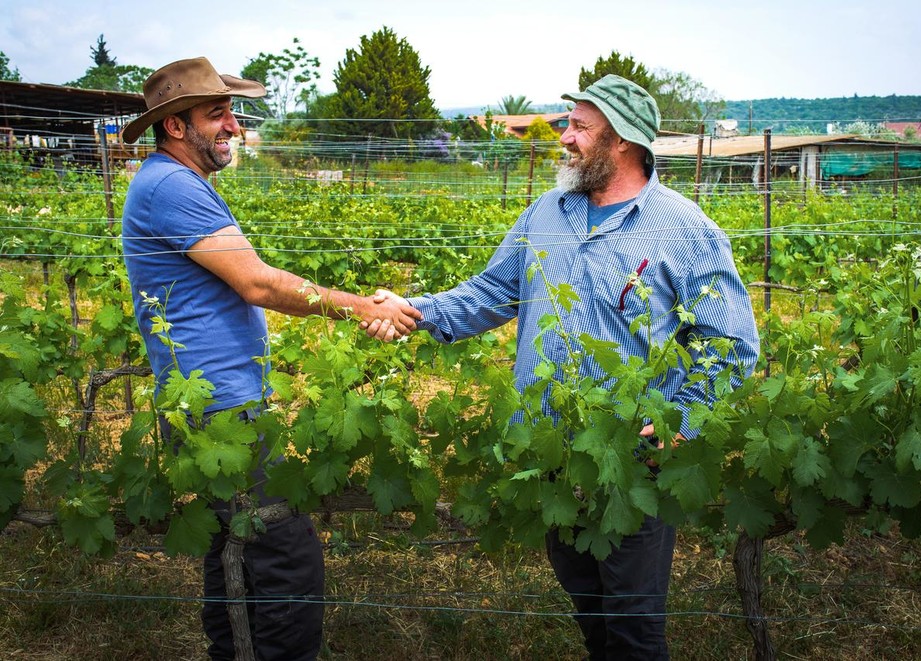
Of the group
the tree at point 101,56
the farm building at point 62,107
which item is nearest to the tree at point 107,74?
the tree at point 101,56

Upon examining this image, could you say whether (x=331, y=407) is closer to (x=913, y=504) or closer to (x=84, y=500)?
(x=84, y=500)

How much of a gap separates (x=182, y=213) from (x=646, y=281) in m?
1.32

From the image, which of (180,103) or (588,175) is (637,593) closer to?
(588,175)

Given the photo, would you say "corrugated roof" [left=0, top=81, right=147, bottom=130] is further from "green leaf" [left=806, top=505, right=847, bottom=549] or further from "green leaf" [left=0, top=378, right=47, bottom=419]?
"green leaf" [left=806, top=505, right=847, bottom=549]

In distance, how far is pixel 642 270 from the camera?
2.56 m

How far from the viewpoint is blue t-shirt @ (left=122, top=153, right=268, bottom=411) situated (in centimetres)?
248

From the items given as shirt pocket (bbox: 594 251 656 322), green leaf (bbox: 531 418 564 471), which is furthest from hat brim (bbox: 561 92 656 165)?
green leaf (bbox: 531 418 564 471)

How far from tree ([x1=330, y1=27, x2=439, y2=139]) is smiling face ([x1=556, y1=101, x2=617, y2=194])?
1704 inches

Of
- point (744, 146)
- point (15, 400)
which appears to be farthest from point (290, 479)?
point (744, 146)

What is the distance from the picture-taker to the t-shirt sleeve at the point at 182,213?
247 cm

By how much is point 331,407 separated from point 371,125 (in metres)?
42.2

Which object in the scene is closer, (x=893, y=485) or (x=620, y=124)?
(x=893, y=485)

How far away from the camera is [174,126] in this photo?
2.65 metres

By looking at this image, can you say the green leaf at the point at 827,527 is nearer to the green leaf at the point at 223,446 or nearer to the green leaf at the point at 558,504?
the green leaf at the point at 558,504
